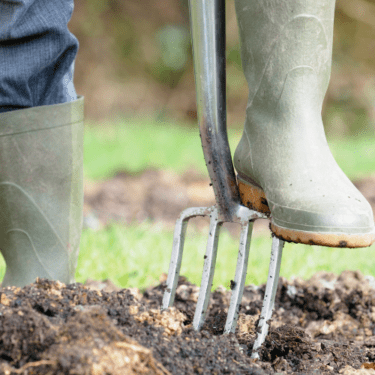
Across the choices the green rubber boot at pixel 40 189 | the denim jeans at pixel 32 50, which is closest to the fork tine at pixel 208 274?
the green rubber boot at pixel 40 189

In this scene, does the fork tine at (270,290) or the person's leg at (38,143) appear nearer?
the fork tine at (270,290)

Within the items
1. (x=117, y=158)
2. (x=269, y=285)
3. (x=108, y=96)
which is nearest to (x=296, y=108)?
(x=269, y=285)

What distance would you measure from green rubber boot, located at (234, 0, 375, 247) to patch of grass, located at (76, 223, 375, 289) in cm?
80

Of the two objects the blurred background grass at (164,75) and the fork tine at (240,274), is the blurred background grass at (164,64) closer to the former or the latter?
the blurred background grass at (164,75)

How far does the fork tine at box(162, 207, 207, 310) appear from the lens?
1485 millimetres

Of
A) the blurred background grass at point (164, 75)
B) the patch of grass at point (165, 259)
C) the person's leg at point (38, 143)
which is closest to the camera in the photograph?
the person's leg at point (38, 143)

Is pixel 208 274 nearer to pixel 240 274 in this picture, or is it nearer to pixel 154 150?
pixel 240 274

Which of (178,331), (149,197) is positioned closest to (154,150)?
(149,197)

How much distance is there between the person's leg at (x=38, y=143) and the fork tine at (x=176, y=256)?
1.18 feet

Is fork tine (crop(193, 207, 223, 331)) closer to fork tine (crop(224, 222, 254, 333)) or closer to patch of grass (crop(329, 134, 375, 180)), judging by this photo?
fork tine (crop(224, 222, 254, 333))

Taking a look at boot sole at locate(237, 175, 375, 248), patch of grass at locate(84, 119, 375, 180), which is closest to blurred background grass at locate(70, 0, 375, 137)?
patch of grass at locate(84, 119, 375, 180)

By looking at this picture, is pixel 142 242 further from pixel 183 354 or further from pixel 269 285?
pixel 183 354

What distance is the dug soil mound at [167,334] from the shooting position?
0.94 meters

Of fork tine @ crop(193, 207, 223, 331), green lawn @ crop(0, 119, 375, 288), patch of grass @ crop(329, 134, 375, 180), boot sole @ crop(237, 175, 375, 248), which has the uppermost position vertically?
boot sole @ crop(237, 175, 375, 248)
